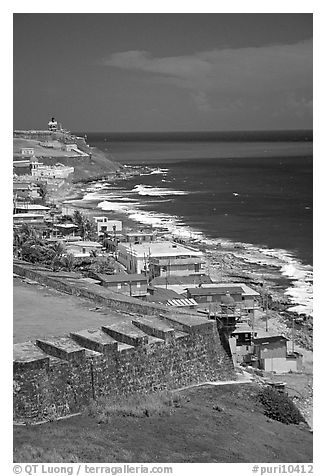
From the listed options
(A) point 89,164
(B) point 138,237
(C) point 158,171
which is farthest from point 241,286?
(A) point 89,164

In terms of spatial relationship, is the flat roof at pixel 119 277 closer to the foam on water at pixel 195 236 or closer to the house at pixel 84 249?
the house at pixel 84 249

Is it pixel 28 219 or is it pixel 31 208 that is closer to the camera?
pixel 28 219

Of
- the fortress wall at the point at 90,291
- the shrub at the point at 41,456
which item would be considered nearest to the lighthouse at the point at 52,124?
the fortress wall at the point at 90,291

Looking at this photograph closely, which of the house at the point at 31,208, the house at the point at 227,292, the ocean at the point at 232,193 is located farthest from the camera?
the house at the point at 31,208

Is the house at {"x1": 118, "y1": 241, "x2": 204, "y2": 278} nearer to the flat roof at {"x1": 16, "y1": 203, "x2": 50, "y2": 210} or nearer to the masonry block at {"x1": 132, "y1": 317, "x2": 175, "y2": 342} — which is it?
the flat roof at {"x1": 16, "y1": 203, "x2": 50, "y2": 210}

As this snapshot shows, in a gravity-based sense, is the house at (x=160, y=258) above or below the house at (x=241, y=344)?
above

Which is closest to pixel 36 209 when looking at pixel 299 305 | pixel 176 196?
pixel 176 196

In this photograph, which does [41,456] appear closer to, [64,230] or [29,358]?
[29,358]
